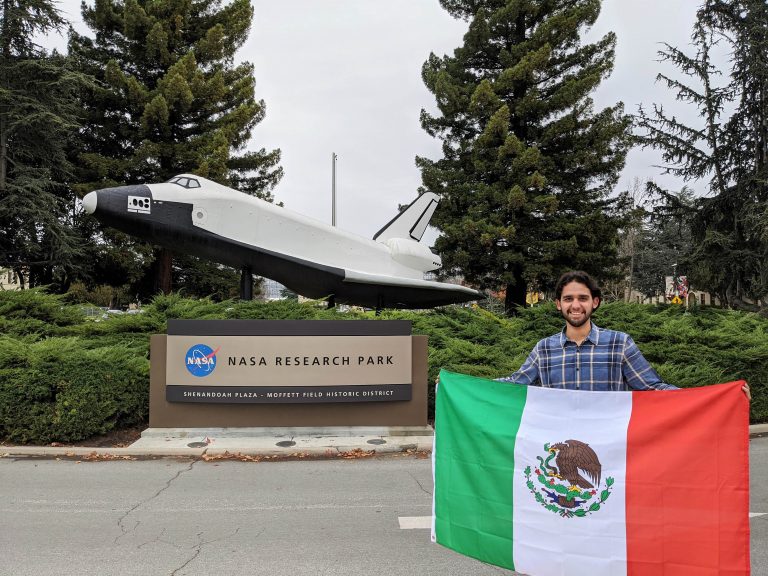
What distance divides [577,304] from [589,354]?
0.30 meters

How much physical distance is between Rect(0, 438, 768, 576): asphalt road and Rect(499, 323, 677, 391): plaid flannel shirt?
1.62 m

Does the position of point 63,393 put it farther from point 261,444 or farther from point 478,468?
point 478,468

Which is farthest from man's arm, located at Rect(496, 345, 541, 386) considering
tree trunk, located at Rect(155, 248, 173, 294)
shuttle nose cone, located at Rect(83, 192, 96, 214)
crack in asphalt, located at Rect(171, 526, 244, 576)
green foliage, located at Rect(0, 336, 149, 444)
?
tree trunk, located at Rect(155, 248, 173, 294)

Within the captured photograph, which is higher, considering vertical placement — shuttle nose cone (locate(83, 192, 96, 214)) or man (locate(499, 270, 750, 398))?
shuttle nose cone (locate(83, 192, 96, 214))

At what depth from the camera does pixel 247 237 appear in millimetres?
14781

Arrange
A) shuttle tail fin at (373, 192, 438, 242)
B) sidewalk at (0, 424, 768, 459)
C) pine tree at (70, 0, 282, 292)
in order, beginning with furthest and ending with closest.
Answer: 1. pine tree at (70, 0, 282, 292)
2. shuttle tail fin at (373, 192, 438, 242)
3. sidewalk at (0, 424, 768, 459)

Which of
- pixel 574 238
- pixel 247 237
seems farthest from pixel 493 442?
pixel 574 238

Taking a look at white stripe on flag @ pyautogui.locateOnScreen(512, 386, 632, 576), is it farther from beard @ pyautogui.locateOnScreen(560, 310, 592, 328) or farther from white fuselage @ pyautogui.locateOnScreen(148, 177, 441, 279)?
white fuselage @ pyautogui.locateOnScreen(148, 177, 441, 279)

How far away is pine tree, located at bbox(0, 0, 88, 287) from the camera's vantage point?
24375 millimetres

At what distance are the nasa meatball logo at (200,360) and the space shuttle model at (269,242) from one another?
6288 mm

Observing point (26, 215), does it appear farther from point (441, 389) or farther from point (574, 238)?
point (441, 389)

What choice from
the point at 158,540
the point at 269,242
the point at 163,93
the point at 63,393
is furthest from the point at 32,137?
the point at 158,540

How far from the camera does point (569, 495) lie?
9.81 ft

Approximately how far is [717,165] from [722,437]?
28.9 m
